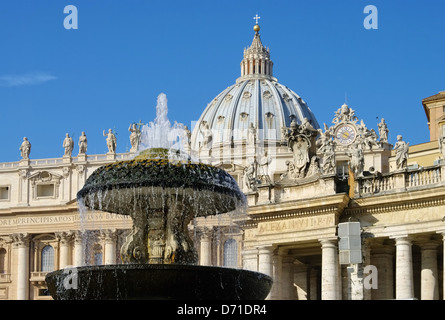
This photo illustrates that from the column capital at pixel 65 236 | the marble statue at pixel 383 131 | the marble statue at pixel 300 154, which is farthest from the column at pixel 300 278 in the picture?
the column capital at pixel 65 236

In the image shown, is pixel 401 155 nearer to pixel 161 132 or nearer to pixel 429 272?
pixel 429 272

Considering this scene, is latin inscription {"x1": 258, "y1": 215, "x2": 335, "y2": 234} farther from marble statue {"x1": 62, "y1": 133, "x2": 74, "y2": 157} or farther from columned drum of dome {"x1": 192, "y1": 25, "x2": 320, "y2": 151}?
columned drum of dome {"x1": 192, "y1": 25, "x2": 320, "y2": 151}

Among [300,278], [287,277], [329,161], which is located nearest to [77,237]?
[300,278]

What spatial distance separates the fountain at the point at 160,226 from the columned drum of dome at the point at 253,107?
112200mm

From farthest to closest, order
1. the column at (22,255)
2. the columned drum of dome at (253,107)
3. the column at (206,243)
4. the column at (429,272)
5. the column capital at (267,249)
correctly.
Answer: the columned drum of dome at (253,107) → the column at (22,255) → the column at (206,243) → the column capital at (267,249) → the column at (429,272)

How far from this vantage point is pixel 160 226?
24.8 metres

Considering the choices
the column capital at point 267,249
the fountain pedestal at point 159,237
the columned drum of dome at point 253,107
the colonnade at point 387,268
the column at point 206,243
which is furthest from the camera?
the columned drum of dome at point 253,107

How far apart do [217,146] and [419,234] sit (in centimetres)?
9334

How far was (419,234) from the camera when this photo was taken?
1401 inches

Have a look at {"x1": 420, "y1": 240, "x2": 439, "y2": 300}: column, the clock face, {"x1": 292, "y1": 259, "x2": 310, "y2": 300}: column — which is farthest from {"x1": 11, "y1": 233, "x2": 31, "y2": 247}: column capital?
{"x1": 420, "y1": 240, "x2": 439, "y2": 300}: column

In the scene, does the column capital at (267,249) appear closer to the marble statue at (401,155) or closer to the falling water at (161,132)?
the marble statue at (401,155)

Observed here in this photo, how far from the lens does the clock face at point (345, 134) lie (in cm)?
8981
